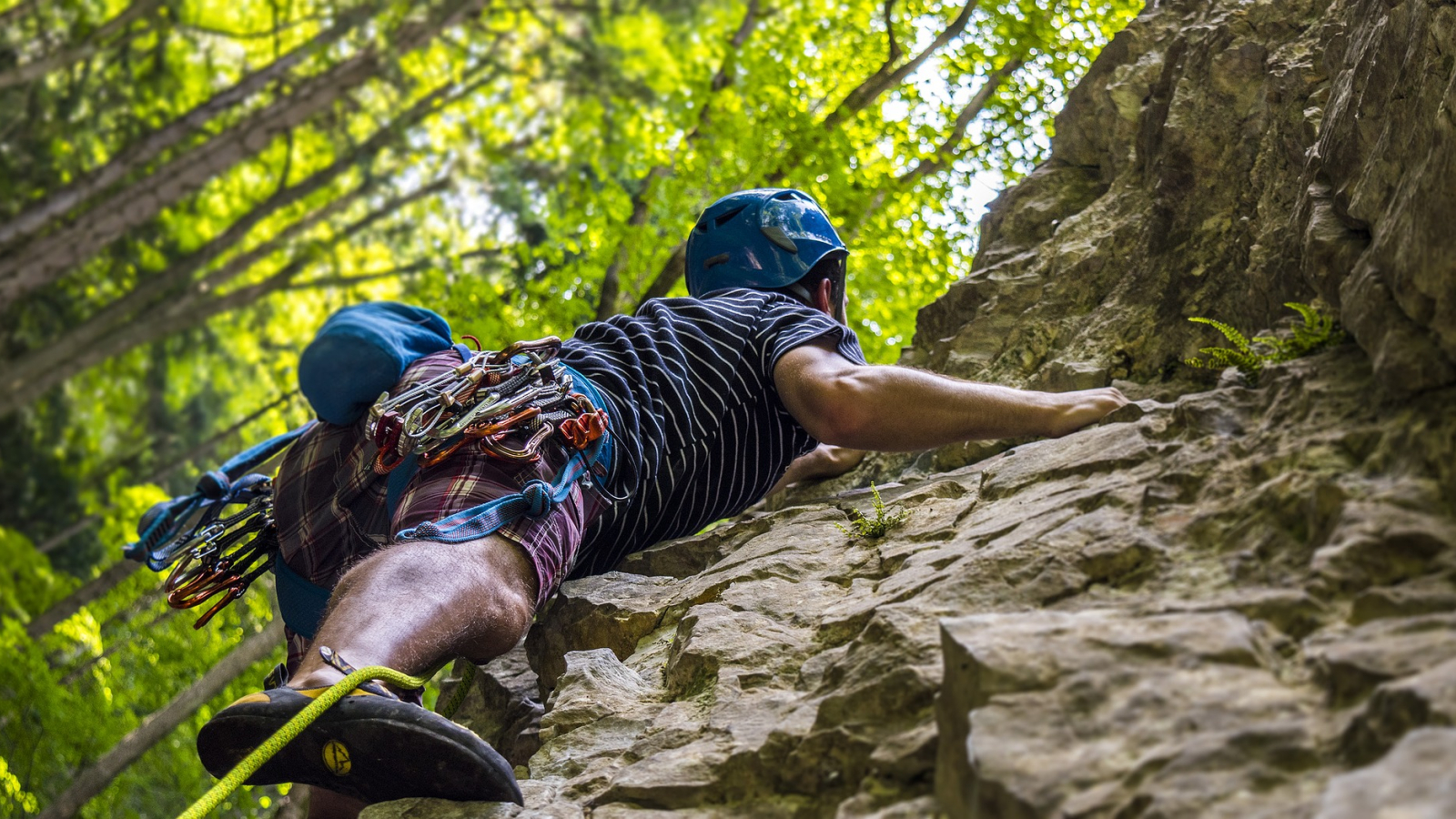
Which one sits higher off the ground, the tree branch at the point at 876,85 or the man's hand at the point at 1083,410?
the tree branch at the point at 876,85

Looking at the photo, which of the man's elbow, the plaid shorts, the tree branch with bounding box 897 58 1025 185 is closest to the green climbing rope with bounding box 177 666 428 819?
the plaid shorts

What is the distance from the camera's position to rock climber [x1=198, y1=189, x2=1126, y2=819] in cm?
230

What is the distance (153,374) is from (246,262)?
17.0 feet

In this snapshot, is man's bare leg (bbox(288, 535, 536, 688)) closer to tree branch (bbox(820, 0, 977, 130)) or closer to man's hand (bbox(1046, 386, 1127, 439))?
man's hand (bbox(1046, 386, 1127, 439))

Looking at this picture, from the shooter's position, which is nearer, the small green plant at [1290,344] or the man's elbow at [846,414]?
the small green plant at [1290,344]

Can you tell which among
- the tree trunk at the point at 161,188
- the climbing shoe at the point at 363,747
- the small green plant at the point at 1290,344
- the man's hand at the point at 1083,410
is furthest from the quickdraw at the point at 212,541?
the tree trunk at the point at 161,188

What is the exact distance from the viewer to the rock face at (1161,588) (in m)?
1.55

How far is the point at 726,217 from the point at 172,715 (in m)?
5.43

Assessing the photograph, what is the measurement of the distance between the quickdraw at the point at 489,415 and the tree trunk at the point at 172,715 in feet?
14.9

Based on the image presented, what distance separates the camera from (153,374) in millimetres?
17328

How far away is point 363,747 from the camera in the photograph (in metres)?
2.23

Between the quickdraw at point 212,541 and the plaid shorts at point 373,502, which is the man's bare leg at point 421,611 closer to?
the plaid shorts at point 373,502

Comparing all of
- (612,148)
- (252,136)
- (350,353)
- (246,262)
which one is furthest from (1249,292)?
(246,262)

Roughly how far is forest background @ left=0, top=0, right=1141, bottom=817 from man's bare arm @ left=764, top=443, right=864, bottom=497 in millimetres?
4291
